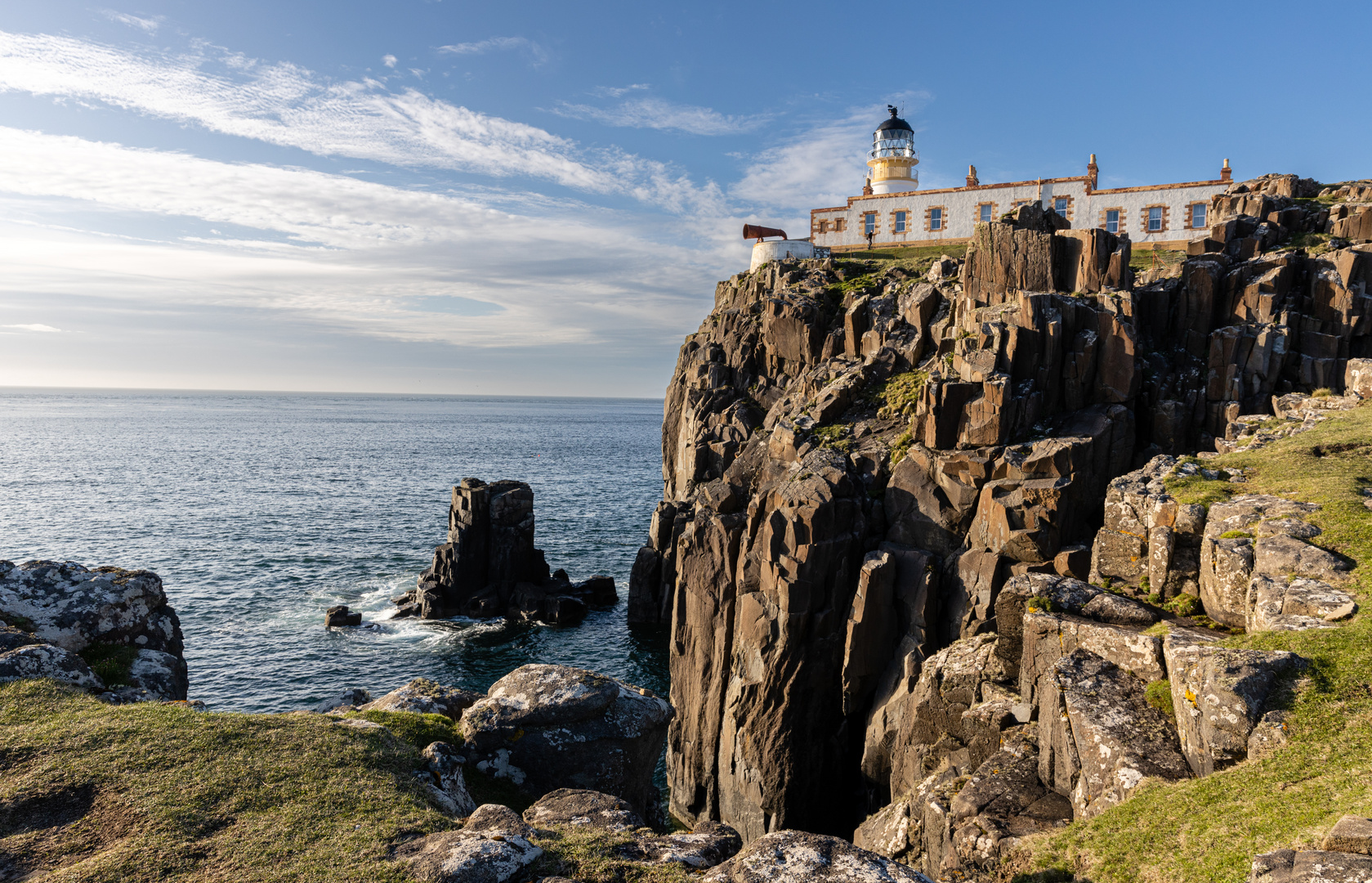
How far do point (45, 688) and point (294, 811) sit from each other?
→ 685 centimetres

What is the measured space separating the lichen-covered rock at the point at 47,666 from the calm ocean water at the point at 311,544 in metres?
23.7

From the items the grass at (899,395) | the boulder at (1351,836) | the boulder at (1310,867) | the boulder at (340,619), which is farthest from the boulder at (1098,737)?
the boulder at (340,619)

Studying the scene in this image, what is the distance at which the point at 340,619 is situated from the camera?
149ft

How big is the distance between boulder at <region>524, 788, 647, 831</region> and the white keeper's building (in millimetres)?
55709

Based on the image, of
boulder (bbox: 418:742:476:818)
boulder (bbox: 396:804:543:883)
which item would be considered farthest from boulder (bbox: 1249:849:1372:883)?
boulder (bbox: 418:742:476:818)

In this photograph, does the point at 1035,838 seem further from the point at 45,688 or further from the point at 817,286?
the point at 817,286

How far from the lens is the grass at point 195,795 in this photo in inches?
363

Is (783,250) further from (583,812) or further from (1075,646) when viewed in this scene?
(583,812)

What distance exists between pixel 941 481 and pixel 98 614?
2675 cm

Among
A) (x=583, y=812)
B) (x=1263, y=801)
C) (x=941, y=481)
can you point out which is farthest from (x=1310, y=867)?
(x=941, y=481)

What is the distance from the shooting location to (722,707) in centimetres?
2859

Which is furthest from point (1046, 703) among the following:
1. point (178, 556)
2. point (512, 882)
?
point (178, 556)

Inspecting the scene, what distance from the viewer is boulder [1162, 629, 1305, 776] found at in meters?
10.7

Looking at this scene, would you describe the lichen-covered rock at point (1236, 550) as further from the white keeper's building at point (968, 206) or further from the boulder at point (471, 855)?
the white keeper's building at point (968, 206)
